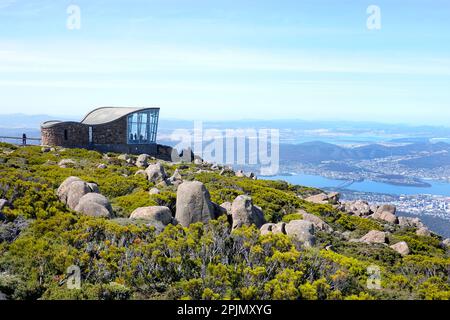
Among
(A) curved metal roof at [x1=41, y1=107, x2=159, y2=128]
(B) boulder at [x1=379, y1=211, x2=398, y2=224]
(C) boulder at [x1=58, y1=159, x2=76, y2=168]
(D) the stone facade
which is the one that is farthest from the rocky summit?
(A) curved metal roof at [x1=41, y1=107, x2=159, y2=128]

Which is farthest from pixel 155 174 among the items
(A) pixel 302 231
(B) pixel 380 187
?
(B) pixel 380 187

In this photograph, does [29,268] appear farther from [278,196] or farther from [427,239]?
[427,239]

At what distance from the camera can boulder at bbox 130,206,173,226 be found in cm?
1365

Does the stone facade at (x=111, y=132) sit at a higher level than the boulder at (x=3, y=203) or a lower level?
higher

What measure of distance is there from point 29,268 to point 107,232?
2.01 m

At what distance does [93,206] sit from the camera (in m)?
14.0

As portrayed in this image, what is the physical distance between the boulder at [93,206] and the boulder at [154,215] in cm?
83

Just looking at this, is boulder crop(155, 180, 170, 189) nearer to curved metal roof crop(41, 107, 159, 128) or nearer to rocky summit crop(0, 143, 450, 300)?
rocky summit crop(0, 143, 450, 300)

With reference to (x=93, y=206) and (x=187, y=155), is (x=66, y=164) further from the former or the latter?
(x=187, y=155)

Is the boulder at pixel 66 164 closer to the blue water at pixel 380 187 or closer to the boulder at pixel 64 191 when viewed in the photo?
the boulder at pixel 64 191

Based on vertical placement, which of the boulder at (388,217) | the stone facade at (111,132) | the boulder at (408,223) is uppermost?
the stone facade at (111,132)

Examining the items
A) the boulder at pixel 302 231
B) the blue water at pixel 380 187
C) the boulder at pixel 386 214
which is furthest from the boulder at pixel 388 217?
the blue water at pixel 380 187

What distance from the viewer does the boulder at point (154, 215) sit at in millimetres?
13648
